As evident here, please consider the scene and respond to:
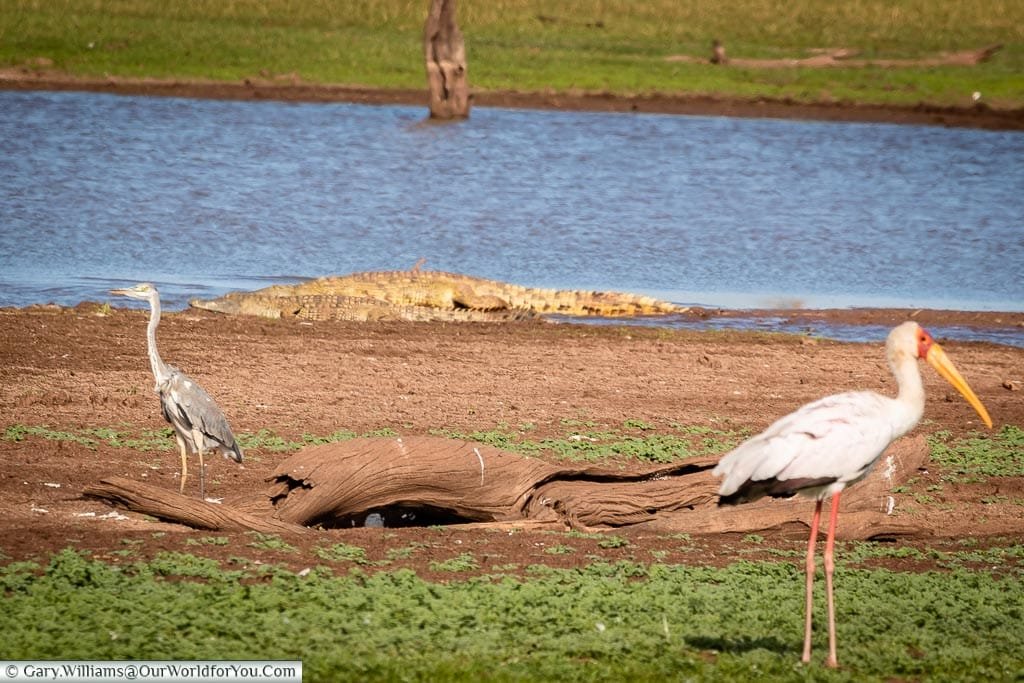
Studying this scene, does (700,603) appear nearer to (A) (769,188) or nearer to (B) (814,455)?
(B) (814,455)

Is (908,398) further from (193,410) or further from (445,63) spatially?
(445,63)

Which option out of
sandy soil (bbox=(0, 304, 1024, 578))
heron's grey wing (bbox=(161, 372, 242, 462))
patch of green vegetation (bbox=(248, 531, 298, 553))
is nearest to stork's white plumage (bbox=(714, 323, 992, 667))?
sandy soil (bbox=(0, 304, 1024, 578))

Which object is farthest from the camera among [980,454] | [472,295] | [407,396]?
[472,295]

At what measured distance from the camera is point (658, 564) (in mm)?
7477

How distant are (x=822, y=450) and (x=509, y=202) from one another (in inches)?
766

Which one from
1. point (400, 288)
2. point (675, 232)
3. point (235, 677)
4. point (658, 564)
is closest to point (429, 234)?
point (675, 232)

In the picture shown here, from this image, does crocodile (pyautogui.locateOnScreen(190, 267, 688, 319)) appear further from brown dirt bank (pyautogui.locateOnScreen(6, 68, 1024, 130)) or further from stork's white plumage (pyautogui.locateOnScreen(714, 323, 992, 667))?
brown dirt bank (pyautogui.locateOnScreen(6, 68, 1024, 130))

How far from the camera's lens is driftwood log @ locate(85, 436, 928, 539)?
7922 mm

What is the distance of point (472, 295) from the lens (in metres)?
16.8

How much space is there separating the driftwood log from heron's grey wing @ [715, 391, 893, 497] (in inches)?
84.6

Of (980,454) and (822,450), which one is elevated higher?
(980,454)

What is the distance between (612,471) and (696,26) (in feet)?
140

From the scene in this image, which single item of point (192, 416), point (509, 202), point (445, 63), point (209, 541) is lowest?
point (209, 541)

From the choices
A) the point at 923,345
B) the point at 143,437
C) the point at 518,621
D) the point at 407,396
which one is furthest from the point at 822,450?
the point at 407,396
